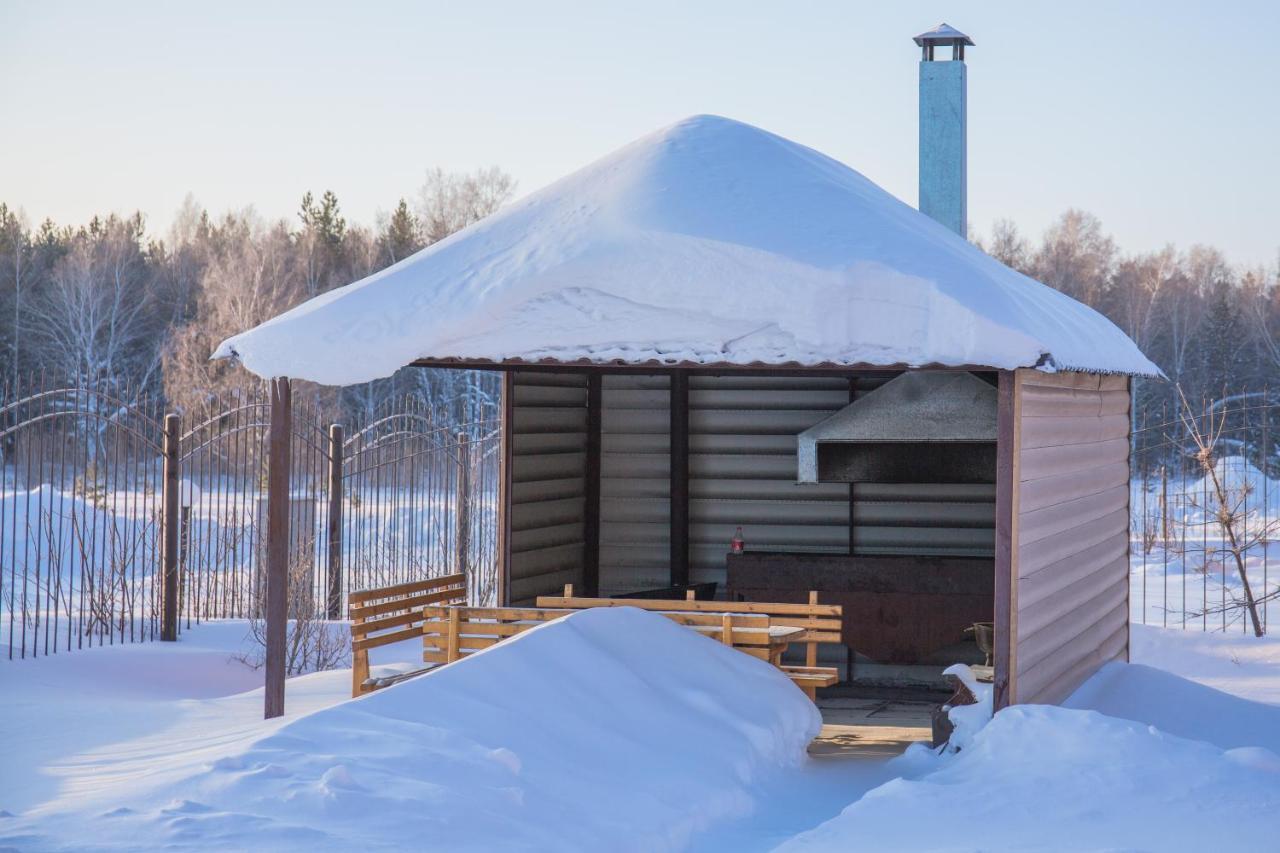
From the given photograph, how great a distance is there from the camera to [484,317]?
8.62 metres

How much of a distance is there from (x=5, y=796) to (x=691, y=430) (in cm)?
673

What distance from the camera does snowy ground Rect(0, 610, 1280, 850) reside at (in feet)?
18.2

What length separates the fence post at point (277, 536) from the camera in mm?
8672

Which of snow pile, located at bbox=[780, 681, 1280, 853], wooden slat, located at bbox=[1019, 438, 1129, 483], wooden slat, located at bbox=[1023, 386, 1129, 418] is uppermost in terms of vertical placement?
wooden slat, located at bbox=[1023, 386, 1129, 418]

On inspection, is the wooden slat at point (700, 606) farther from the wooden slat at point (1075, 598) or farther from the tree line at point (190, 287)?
the tree line at point (190, 287)

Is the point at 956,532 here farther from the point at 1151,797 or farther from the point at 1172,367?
the point at 1172,367

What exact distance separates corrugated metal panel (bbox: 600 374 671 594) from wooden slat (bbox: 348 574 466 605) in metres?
2.21

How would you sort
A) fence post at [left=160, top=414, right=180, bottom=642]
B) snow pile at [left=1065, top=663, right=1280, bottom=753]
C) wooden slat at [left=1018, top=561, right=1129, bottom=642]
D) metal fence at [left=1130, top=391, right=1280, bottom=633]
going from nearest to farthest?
wooden slat at [left=1018, top=561, right=1129, bottom=642] → snow pile at [left=1065, top=663, right=1280, bottom=753] → fence post at [left=160, top=414, right=180, bottom=642] → metal fence at [left=1130, top=391, right=1280, bottom=633]

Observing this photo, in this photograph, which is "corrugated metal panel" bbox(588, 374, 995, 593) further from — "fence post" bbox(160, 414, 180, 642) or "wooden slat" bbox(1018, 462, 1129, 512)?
"fence post" bbox(160, 414, 180, 642)

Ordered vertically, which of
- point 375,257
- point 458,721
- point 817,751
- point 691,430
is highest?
point 375,257

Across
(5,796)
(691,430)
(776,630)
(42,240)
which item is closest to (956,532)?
(691,430)

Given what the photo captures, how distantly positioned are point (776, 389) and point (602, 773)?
5.96 m

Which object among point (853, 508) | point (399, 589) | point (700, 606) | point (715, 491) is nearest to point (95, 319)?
point (715, 491)

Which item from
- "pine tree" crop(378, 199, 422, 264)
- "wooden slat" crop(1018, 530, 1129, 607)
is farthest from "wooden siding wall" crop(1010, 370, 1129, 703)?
"pine tree" crop(378, 199, 422, 264)
